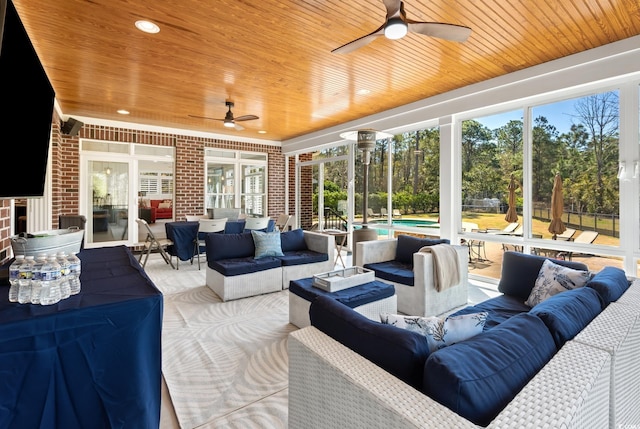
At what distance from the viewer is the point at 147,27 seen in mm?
→ 2854

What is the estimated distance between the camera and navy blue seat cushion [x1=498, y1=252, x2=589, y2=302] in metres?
2.56

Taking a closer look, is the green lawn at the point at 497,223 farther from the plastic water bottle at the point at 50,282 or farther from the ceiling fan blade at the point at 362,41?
the plastic water bottle at the point at 50,282

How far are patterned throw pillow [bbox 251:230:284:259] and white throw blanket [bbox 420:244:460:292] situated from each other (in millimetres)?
1889

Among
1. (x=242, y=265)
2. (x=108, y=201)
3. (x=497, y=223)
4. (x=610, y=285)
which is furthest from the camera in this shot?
(x=108, y=201)

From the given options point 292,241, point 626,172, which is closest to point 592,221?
point 626,172

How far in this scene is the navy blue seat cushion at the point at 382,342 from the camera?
1060 millimetres

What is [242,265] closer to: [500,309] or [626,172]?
[500,309]

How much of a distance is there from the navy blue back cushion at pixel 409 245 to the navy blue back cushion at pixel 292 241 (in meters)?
1.44

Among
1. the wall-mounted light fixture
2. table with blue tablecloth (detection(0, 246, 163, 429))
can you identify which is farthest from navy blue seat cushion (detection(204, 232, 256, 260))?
the wall-mounted light fixture

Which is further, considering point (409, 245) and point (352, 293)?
point (409, 245)

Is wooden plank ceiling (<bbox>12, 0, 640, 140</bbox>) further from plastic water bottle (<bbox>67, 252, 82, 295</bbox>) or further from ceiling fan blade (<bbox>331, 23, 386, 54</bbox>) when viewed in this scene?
plastic water bottle (<bbox>67, 252, 82, 295</bbox>)

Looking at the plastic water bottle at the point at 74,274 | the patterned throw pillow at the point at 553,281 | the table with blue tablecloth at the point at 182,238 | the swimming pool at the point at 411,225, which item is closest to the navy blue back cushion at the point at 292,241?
the table with blue tablecloth at the point at 182,238

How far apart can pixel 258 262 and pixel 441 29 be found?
9.82 ft

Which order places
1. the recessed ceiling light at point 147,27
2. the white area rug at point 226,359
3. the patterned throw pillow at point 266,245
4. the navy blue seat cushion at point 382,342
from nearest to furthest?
the navy blue seat cushion at point 382,342 → the white area rug at point 226,359 → the recessed ceiling light at point 147,27 → the patterned throw pillow at point 266,245
